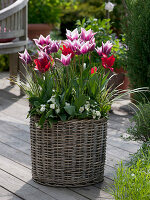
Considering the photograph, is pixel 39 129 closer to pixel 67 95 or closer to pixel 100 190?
pixel 67 95

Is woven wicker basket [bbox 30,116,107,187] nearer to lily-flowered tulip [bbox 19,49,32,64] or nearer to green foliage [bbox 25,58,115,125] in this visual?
green foliage [bbox 25,58,115,125]

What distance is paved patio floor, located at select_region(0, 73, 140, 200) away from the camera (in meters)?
2.37

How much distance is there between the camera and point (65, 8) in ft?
29.0

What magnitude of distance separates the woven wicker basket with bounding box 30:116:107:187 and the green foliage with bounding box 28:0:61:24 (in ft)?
18.8

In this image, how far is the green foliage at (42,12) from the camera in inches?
308

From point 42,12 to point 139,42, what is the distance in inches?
174

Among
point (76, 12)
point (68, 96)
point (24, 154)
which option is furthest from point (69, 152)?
point (76, 12)

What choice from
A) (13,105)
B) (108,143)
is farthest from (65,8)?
(108,143)

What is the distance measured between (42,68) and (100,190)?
32.7 inches

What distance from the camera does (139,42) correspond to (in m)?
3.83

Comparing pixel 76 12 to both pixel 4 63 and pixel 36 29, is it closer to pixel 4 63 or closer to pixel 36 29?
pixel 36 29

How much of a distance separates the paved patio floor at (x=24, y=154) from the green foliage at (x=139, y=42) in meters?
0.46

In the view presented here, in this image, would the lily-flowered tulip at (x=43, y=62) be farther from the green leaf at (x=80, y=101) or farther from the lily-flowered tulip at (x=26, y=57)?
the green leaf at (x=80, y=101)

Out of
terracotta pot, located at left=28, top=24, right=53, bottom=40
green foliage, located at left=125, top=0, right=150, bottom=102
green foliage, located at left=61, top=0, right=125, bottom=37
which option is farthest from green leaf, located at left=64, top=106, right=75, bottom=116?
green foliage, located at left=61, top=0, right=125, bottom=37
